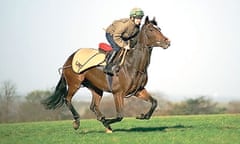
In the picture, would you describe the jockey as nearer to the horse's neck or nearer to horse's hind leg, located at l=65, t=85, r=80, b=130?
the horse's neck

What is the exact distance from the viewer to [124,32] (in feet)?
52.2

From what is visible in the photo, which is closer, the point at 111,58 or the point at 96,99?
the point at 111,58

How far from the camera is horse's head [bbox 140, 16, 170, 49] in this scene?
15.5 metres

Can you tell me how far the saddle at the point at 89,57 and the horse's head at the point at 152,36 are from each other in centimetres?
146

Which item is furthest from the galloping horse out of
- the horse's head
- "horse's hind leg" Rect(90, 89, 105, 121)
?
"horse's hind leg" Rect(90, 89, 105, 121)

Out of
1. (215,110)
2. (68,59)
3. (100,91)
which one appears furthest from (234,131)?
(215,110)

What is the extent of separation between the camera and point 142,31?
15859 mm

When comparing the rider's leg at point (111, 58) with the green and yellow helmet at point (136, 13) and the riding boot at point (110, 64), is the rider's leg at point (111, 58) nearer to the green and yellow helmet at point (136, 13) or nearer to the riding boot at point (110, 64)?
the riding boot at point (110, 64)

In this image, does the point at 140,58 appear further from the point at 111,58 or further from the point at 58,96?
the point at 58,96

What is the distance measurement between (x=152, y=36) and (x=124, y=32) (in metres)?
0.82

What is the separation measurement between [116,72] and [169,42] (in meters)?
1.74

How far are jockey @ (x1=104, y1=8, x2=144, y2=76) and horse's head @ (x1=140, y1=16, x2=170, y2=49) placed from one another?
0.26 m

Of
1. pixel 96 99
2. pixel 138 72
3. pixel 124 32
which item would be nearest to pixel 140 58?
pixel 138 72

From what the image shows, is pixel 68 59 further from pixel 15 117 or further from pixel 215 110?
pixel 215 110
